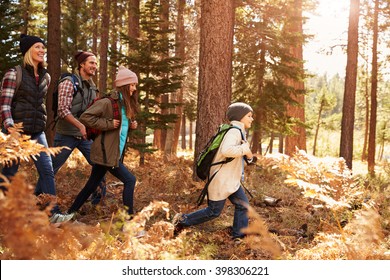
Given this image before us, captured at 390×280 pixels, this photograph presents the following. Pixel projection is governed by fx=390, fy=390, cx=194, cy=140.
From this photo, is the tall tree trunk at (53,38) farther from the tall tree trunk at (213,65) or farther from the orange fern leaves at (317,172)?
the orange fern leaves at (317,172)

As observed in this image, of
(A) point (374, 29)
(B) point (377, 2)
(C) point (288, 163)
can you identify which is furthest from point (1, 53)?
(A) point (374, 29)

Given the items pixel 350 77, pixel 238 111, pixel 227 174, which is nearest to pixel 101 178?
pixel 227 174

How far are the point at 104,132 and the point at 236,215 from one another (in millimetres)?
2176

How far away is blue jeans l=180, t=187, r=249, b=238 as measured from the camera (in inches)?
207

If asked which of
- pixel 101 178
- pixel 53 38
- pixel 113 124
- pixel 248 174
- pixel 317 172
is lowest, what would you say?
pixel 248 174

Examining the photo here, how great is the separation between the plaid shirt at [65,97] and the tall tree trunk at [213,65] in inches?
106

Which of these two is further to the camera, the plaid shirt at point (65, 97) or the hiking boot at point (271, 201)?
the hiking boot at point (271, 201)

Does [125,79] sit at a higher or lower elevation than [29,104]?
higher

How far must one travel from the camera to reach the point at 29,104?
5254 millimetres

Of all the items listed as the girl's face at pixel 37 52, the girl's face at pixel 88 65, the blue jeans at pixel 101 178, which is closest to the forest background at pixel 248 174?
the blue jeans at pixel 101 178

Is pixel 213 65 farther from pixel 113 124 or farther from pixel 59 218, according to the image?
pixel 59 218

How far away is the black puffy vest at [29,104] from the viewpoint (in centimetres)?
517

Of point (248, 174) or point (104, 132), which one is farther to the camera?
point (248, 174)
